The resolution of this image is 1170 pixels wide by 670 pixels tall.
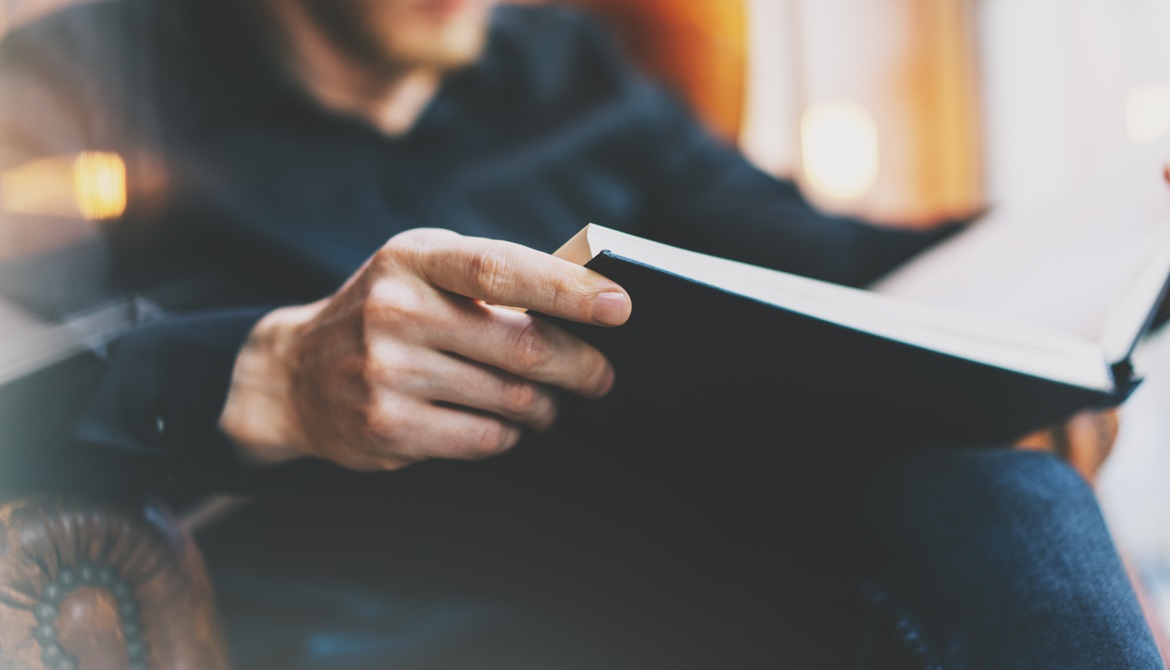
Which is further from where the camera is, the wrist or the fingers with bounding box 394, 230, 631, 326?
the wrist

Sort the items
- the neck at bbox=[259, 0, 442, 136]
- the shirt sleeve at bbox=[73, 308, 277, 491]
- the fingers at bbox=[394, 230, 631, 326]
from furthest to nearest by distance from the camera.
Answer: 1. the neck at bbox=[259, 0, 442, 136]
2. the shirt sleeve at bbox=[73, 308, 277, 491]
3. the fingers at bbox=[394, 230, 631, 326]

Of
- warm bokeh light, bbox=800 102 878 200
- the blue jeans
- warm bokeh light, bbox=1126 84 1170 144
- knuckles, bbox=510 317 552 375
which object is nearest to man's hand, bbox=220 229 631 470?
knuckles, bbox=510 317 552 375

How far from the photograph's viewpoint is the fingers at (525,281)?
0.27 m

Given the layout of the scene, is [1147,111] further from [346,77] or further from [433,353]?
[433,353]

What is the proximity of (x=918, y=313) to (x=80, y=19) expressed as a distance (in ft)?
2.59

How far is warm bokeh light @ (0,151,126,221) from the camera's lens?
0.52 meters

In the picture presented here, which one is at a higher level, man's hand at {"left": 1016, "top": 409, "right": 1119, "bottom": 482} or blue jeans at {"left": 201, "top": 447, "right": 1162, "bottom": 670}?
blue jeans at {"left": 201, "top": 447, "right": 1162, "bottom": 670}

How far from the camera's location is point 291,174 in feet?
2.35

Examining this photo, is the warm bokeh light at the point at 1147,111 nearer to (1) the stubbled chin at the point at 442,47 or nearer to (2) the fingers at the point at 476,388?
(1) the stubbled chin at the point at 442,47

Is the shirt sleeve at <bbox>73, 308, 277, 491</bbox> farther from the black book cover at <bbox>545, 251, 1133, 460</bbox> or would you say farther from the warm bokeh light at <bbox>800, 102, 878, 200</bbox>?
the warm bokeh light at <bbox>800, 102, 878, 200</bbox>

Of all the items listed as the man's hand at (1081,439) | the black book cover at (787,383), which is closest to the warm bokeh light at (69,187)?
the black book cover at (787,383)

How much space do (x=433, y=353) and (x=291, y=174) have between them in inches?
18.4

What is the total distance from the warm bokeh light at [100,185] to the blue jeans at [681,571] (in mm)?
278

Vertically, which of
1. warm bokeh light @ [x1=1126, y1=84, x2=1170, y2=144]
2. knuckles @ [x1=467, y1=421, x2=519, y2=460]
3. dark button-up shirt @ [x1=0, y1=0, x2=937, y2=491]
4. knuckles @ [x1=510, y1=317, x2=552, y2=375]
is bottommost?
warm bokeh light @ [x1=1126, y1=84, x2=1170, y2=144]
